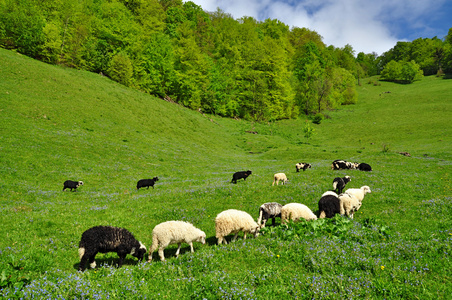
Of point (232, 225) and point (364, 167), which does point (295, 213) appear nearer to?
point (232, 225)

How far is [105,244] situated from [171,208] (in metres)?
6.61

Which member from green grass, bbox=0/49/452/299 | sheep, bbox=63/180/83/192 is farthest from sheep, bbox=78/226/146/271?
sheep, bbox=63/180/83/192

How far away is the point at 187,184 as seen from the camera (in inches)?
951

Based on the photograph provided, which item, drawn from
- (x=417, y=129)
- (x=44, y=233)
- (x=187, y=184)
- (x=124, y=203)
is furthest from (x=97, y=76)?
(x=417, y=129)

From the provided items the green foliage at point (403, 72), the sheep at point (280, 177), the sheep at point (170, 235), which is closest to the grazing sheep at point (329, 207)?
the sheep at point (170, 235)

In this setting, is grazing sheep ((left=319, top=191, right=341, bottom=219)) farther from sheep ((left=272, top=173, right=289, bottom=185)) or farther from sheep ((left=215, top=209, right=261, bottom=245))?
sheep ((left=272, top=173, right=289, bottom=185))

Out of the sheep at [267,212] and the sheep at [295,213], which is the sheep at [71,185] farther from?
the sheep at [295,213]

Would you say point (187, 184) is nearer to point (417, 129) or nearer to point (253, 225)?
point (253, 225)

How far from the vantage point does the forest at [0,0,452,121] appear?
5316 cm

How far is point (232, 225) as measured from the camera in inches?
426

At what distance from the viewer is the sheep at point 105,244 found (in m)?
8.12

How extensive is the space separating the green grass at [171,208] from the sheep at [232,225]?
0.93 meters

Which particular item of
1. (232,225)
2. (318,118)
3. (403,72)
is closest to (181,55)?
(318,118)

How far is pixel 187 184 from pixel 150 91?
51731 mm
